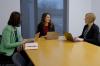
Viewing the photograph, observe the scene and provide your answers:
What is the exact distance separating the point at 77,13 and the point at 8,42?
3.11m

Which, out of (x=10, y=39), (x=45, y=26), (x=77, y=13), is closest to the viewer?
(x=10, y=39)

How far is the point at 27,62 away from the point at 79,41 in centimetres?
132

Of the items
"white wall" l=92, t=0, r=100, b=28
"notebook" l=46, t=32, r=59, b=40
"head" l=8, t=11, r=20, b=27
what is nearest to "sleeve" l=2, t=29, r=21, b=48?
"head" l=8, t=11, r=20, b=27

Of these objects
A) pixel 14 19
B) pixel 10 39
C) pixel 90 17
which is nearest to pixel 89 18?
pixel 90 17

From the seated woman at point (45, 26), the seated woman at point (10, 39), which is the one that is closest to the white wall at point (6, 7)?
the seated woman at point (45, 26)

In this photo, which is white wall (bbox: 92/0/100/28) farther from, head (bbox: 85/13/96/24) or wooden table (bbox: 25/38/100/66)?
wooden table (bbox: 25/38/100/66)

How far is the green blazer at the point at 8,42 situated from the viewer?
3.62m

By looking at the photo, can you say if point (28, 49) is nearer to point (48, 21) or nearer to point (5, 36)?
point (5, 36)

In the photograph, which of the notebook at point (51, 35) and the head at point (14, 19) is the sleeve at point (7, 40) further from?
the notebook at point (51, 35)

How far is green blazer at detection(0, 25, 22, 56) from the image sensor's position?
3.62m

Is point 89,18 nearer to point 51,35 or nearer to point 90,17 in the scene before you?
point 90,17

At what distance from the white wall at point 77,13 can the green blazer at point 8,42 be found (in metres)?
2.77

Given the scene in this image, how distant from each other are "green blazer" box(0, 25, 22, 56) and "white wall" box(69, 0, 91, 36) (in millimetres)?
2773

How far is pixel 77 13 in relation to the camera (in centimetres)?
625
